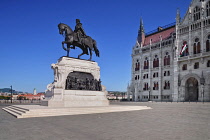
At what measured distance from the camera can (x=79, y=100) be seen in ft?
59.2

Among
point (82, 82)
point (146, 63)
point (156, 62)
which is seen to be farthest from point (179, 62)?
point (82, 82)

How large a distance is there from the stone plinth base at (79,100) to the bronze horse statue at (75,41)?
4964 millimetres

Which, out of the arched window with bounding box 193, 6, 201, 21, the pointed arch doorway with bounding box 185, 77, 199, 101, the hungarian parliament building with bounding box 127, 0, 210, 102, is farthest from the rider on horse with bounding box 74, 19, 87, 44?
the arched window with bounding box 193, 6, 201, 21

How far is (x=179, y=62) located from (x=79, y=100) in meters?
40.8

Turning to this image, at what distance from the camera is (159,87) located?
188 feet

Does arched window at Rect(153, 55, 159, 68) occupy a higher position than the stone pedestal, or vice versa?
arched window at Rect(153, 55, 159, 68)

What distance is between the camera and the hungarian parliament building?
4581 cm

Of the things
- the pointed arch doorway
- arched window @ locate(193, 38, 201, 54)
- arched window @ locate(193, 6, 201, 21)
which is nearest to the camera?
arched window @ locate(193, 38, 201, 54)

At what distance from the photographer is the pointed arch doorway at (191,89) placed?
48.3 m

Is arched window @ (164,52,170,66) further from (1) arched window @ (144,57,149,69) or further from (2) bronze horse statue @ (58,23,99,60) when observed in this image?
(2) bronze horse statue @ (58,23,99,60)

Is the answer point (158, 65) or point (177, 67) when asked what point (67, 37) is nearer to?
point (177, 67)

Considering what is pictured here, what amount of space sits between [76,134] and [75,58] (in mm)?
14240

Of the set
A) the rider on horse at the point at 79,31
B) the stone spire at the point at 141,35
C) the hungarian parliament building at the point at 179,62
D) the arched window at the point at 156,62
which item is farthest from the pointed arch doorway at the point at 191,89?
the rider on horse at the point at 79,31

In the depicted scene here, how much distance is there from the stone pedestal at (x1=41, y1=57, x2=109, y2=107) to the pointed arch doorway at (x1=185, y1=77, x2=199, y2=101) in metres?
35.8
